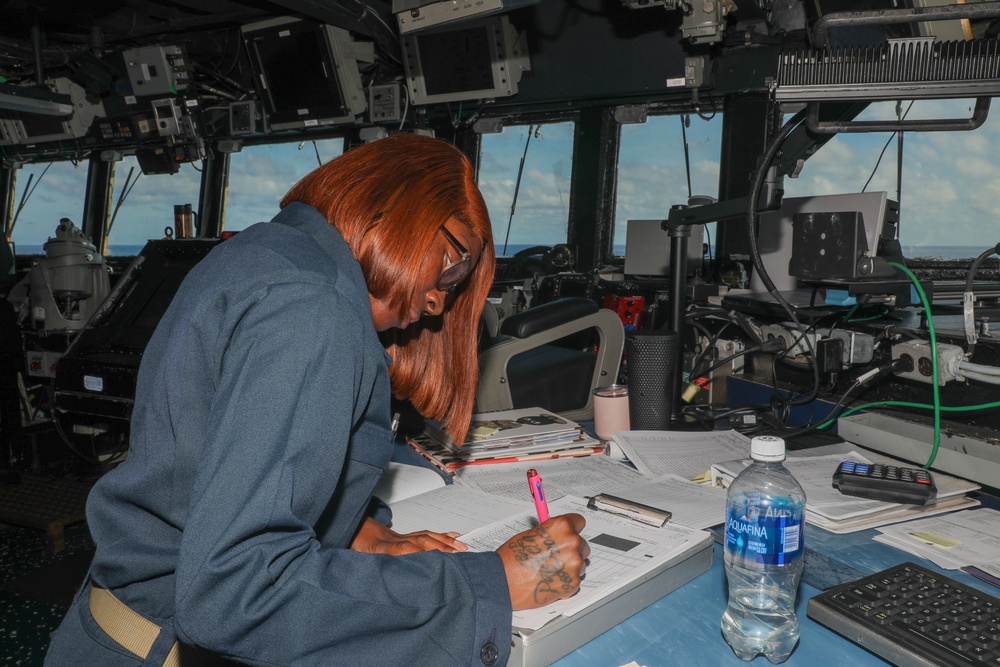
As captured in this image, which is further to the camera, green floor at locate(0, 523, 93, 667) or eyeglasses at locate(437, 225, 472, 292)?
green floor at locate(0, 523, 93, 667)

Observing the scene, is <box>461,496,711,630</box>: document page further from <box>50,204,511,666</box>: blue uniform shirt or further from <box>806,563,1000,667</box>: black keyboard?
<box>806,563,1000,667</box>: black keyboard

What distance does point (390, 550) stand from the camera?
3.55ft

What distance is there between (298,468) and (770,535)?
55cm

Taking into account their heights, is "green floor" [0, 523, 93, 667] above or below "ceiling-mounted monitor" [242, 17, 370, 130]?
below

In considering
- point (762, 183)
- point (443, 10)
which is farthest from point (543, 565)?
point (443, 10)

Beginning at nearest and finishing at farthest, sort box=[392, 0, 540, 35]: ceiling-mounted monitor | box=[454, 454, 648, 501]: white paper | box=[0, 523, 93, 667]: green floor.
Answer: box=[454, 454, 648, 501]: white paper, box=[0, 523, 93, 667]: green floor, box=[392, 0, 540, 35]: ceiling-mounted monitor

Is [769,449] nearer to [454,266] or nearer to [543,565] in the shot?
[543,565]

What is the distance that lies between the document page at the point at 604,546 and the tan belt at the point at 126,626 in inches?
16.6

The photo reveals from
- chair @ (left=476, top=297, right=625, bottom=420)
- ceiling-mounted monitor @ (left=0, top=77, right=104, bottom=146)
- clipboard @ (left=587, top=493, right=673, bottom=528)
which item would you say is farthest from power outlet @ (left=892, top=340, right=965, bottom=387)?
ceiling-mounted monitor @ (left=0, top=77, right=104, bottom=146)

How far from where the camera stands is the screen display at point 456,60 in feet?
12.9

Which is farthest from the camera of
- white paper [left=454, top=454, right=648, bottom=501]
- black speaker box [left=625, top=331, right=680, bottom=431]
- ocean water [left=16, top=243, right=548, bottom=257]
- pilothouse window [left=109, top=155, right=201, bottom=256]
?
ocean water [left=16, top=243, right=548, bottom=257]

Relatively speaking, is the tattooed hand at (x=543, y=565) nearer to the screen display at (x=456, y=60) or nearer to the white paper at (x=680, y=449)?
the white paper at (x=680, y=449)

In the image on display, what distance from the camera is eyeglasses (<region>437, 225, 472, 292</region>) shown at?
3.08 feet

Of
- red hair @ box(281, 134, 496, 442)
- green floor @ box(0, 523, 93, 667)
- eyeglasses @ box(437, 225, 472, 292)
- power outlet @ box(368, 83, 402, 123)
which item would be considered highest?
power outlet @ box(368, 83, 402, 123)
